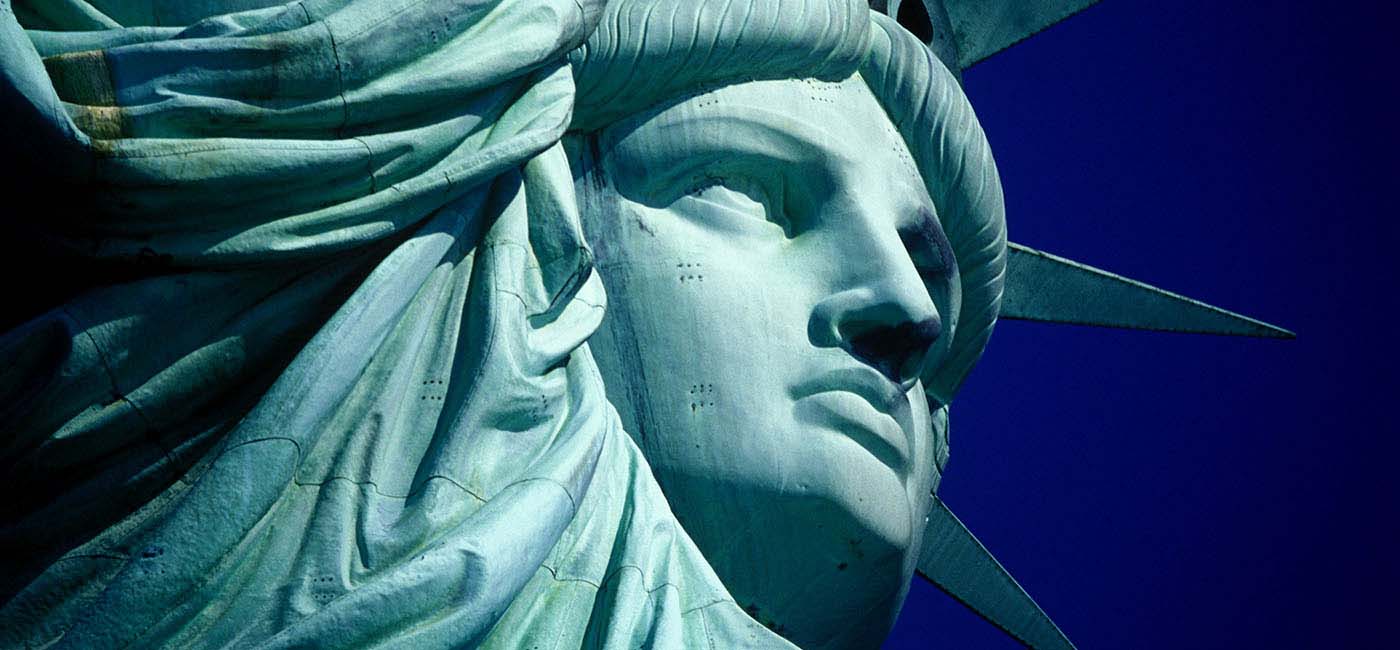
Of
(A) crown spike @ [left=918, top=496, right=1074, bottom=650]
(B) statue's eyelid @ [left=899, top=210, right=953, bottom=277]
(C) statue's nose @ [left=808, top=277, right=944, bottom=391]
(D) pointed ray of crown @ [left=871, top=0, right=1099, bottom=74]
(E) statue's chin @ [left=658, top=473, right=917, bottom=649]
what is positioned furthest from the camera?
(D) pointed ray of crown @ [left=871, top=0, right=1099, bottom=74]

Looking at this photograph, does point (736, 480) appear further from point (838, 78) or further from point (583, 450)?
point (838, 78)

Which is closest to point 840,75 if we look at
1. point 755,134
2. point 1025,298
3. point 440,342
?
point 755,134

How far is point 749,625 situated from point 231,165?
1.01 m

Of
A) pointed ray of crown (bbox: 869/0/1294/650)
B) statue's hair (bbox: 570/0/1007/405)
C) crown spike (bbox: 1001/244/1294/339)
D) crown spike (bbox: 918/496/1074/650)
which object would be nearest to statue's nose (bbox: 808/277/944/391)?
statue's hair (bbox: 570/0/1007/405)

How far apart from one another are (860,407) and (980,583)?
1.71 metres

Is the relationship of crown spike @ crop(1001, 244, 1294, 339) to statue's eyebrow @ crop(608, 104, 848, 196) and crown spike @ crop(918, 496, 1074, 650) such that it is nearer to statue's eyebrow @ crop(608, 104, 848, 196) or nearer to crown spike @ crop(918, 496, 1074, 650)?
crown spike @ crop(918, 496, 1074, 650)

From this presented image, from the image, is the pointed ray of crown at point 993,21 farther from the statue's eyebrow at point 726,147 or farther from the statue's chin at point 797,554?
the statue's chin at point 797,554

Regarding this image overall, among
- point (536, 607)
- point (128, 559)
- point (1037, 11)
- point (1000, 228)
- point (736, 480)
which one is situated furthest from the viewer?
point (1037, 11)

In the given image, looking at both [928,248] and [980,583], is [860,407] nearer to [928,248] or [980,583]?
[928,248]

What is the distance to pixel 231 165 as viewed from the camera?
116 inches

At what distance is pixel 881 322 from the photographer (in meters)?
3.82

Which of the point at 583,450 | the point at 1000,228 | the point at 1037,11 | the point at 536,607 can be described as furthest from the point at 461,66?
the point at 1037,11

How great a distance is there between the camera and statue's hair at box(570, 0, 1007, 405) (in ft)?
12.7

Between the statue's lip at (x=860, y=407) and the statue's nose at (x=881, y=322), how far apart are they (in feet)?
0.18
